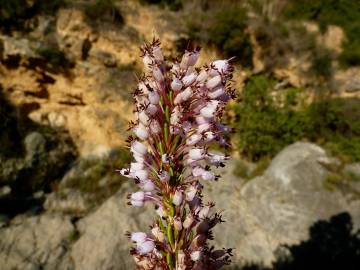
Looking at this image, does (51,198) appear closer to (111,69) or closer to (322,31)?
(111,69)

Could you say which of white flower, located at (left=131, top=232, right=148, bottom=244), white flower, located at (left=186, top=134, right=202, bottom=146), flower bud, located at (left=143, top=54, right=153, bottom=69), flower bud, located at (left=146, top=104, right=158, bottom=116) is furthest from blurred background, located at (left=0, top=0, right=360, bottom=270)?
flower bud, located at (left=143, top=54, right=153, bottom=69)

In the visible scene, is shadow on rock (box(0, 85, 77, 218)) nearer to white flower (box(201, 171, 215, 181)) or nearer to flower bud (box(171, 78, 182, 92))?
white flower (box(201, 171, 215, 181))

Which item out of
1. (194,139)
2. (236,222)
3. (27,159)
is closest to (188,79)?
(194,139)

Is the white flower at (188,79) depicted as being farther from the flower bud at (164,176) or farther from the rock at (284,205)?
the rock at (284,205)

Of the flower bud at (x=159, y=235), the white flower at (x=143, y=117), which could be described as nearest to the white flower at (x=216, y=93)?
the white flower at (x=143, y=117)

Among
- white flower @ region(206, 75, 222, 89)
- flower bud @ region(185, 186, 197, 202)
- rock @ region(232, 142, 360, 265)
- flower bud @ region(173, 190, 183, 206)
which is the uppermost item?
rock @ region(232, 142, 360, 265)
